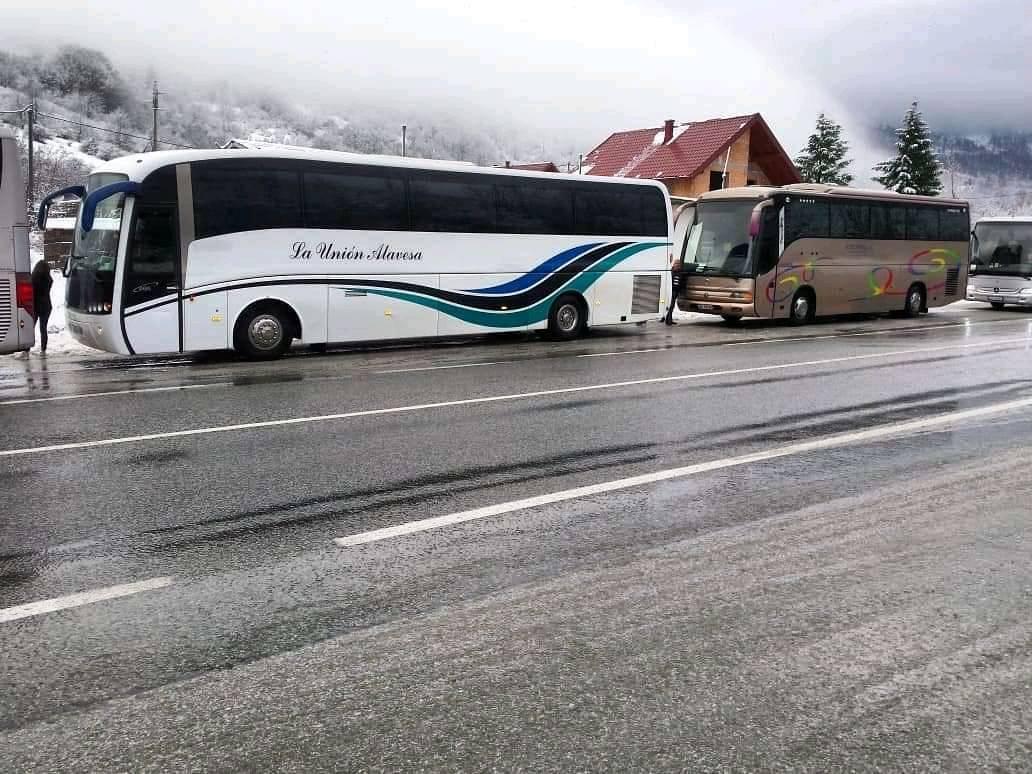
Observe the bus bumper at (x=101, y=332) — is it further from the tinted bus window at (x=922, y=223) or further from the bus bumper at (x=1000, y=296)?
the bus bumper at (x=1000, y=296)

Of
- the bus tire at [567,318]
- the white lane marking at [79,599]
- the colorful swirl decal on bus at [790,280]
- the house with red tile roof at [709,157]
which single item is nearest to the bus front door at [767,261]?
the colorful swirl decal on bus at [790,280]

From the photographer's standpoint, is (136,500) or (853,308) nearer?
(136,500)

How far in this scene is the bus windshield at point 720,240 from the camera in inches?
847

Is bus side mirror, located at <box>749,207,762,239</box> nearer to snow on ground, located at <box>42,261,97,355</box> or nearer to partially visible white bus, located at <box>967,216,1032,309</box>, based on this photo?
partially visible white bus, located at <box>967,216,1032,309</box>

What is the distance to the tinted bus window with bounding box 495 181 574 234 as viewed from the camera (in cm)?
1733

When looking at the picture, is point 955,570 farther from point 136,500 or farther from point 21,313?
point 21,313

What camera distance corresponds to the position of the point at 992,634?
3928 millimetres

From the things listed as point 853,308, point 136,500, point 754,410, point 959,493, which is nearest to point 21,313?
point 136,500

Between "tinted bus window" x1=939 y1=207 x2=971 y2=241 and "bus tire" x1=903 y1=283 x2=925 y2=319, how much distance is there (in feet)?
5.58

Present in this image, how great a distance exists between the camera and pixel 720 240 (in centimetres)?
2197

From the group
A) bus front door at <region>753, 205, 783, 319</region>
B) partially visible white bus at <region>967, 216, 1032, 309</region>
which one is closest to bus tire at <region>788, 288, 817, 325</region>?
bus front door at <region>753, 205, 783, 319</region>

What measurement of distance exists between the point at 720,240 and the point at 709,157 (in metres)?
23.8

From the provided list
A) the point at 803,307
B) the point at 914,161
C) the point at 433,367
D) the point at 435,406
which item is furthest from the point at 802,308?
the point at 914,161

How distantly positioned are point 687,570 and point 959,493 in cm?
260
